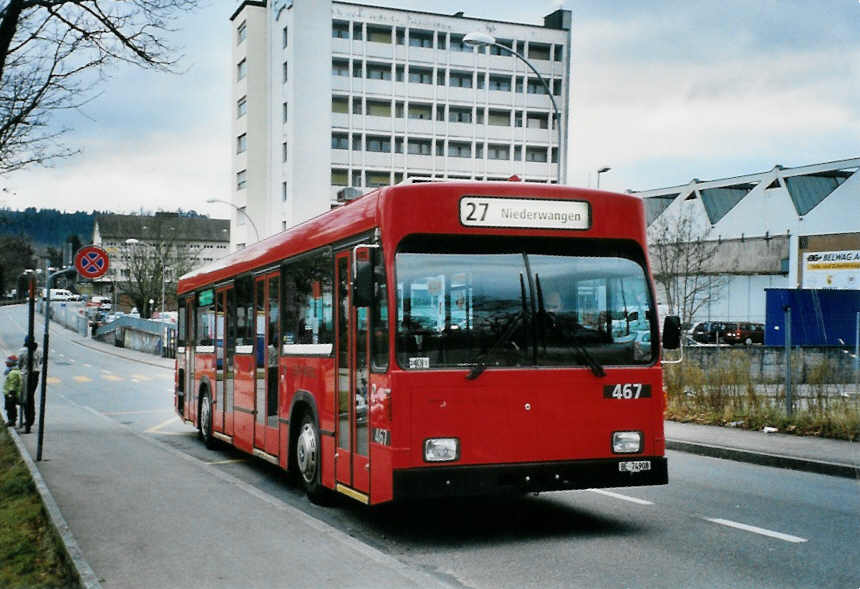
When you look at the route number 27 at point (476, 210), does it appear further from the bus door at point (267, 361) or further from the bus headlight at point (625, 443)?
the bus door at point (267, 361)

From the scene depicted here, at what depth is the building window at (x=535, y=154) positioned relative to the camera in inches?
3413

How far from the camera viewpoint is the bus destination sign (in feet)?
28.2

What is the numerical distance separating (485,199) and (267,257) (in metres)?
4.84

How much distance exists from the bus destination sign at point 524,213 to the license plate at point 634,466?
2.09 meters

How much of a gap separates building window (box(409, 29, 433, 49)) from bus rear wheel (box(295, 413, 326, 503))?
74423 millimetres

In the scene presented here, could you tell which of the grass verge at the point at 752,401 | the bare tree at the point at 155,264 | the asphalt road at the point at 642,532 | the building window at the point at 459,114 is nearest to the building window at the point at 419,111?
the building window at the point at 459,114

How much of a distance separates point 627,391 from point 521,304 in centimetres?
125

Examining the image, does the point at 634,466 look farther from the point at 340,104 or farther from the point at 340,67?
the point at 340,67

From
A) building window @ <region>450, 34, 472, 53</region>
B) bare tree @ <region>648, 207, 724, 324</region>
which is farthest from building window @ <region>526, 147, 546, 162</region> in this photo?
bare tree @ <region>648, 207, 724, 324</region>

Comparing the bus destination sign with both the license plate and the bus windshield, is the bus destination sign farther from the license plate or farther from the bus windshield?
the license plate

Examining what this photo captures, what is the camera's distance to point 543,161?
87375 mm

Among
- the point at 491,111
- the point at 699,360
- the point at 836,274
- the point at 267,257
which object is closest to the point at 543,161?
the point at 491,111

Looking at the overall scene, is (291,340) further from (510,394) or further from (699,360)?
(699,360)

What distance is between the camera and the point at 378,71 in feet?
267
